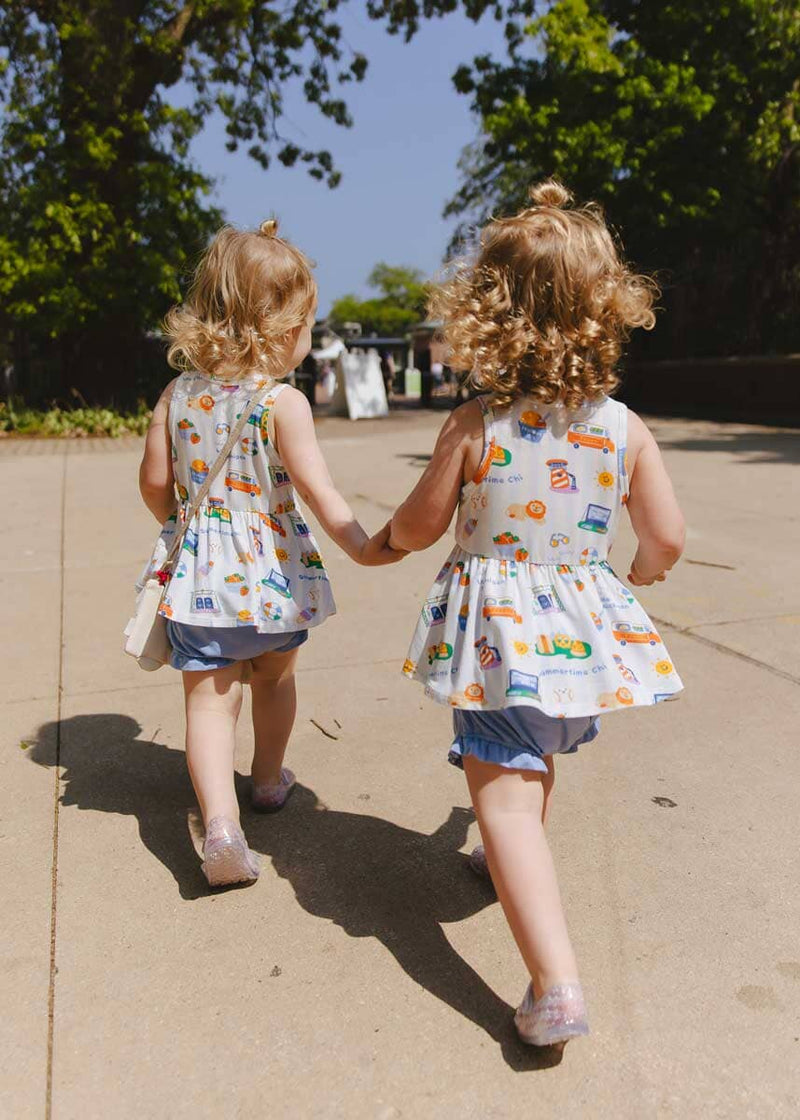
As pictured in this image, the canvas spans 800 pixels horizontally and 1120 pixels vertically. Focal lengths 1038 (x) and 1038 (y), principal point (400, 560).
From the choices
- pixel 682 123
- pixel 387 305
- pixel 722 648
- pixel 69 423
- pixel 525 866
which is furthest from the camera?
pixel 387 305

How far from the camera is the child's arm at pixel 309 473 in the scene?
2.42 meters

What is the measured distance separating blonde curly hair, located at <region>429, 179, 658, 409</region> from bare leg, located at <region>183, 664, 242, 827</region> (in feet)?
3.55

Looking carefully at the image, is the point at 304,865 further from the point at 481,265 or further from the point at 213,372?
the point at 481,265

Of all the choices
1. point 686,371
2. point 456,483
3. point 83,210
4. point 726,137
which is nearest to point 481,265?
point 456,483

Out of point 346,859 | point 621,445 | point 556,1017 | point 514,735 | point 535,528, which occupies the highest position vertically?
point 621,445

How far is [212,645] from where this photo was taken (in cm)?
259

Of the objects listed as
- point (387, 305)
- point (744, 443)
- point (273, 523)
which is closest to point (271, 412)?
point (273, 523)

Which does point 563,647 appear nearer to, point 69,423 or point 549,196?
point 549,196

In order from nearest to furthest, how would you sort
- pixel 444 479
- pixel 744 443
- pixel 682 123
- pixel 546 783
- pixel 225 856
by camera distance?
pixel 444 479, pixel 546 783, pixel 225 856, pixel 744 443, pixel 682 123

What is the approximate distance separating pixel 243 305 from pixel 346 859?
4.72 ft

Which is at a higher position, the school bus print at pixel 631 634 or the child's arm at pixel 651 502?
the child's arm at pixel 651 502

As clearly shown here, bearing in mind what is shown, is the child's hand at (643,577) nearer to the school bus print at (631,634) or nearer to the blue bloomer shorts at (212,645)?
the school bus print at (631,634)

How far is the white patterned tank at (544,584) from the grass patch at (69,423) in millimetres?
14669

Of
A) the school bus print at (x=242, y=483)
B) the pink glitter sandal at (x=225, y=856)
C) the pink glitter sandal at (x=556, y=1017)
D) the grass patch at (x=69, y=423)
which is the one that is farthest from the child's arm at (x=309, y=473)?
the grass patch at (x=69, y=423)
